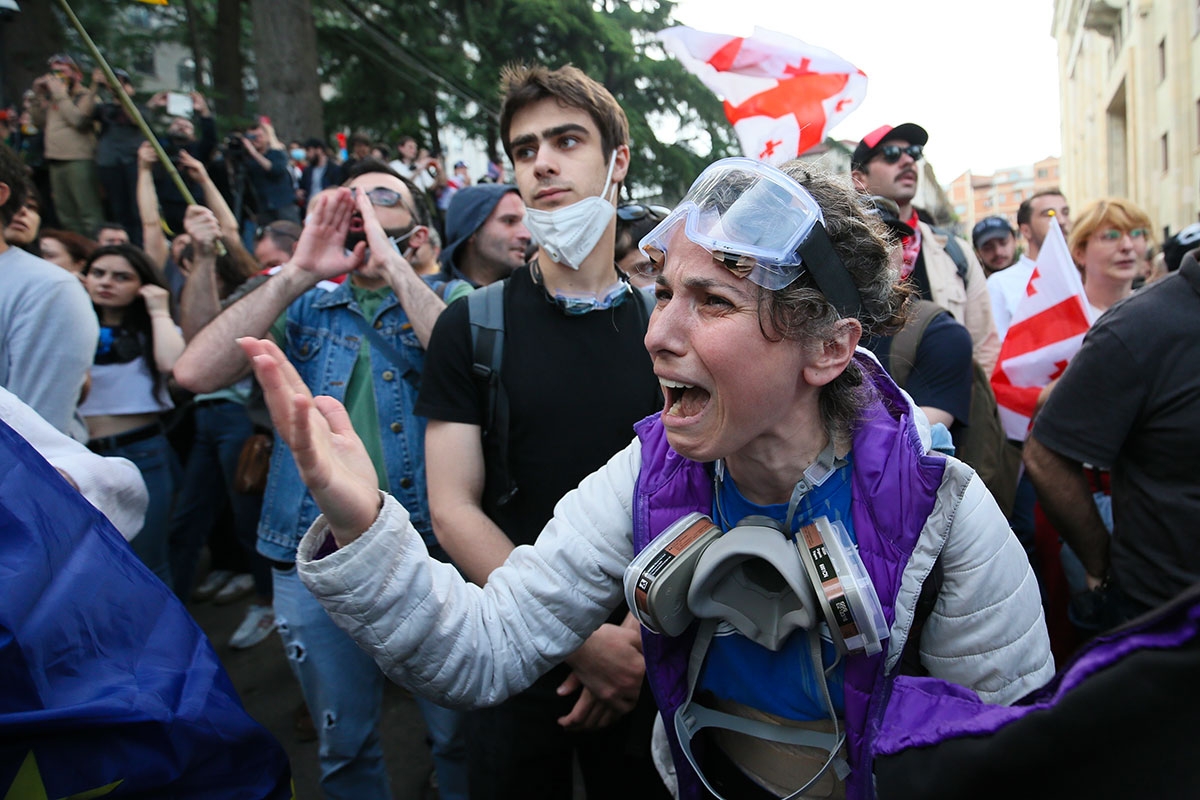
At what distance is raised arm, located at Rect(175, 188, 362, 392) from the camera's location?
2.68m

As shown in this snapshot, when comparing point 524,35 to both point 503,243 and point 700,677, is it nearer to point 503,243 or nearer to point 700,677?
point 503,243

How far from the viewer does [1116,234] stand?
3.92 meters

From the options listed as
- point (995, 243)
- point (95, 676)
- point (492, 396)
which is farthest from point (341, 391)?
point (995, 243)

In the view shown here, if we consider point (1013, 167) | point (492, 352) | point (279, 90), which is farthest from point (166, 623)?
point (1013, 167)

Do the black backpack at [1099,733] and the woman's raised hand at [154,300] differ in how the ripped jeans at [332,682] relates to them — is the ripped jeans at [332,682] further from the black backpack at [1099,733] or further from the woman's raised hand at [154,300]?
the woman's raised hand at [154,300]

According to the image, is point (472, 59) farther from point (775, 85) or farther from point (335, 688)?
point (335, 688)

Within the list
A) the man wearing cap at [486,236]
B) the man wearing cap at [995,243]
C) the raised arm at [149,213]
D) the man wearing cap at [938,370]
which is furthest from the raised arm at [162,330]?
the man wearing cap at [995,243]

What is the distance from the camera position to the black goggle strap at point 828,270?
1.48 meters

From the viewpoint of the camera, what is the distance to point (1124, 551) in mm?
2389

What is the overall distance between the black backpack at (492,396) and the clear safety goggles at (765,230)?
97 cm

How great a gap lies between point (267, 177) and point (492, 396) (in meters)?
7.68

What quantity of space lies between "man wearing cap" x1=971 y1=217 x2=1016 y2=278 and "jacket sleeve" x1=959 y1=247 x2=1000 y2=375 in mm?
2437

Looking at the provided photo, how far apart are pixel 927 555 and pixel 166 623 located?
1335 millimetres

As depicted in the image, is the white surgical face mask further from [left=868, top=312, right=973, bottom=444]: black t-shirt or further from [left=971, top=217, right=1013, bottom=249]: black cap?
[left=971, top=217, right=1013, bottom=249]: black cap
